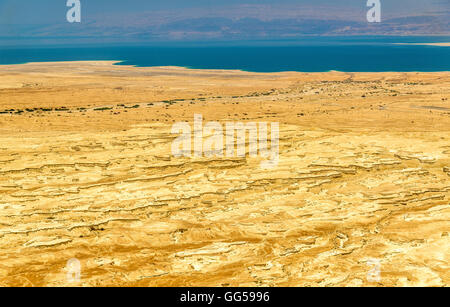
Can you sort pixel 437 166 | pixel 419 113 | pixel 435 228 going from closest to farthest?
pixel 435 228, pixel 437 166, pixel 419 113

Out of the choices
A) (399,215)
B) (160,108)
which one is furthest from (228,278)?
(160,108)

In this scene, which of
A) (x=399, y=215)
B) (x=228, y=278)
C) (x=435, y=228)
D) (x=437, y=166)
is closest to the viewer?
(x=228, y=278)

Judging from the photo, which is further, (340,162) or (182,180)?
(340,162)

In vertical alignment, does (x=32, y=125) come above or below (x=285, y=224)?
above

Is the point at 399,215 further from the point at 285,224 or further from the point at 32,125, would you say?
the point at 32,125
